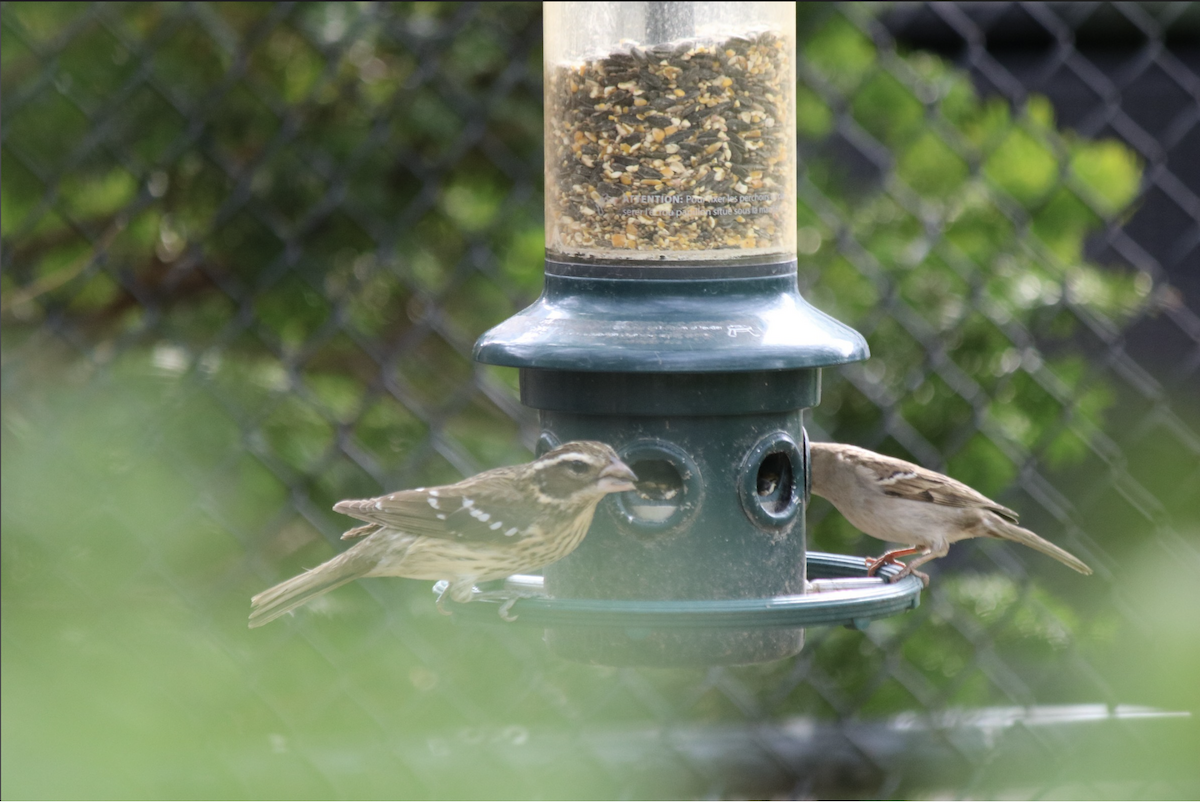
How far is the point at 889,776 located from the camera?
5.12 m

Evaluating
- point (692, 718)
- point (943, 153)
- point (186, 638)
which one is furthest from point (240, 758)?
point (943, 153)

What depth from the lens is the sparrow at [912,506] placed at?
13.2ft

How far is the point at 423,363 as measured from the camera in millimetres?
4988

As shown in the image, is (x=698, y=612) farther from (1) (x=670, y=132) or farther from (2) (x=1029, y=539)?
(2) (x=1029, y=539)

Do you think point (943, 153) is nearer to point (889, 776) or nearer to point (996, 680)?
point (996, 680)

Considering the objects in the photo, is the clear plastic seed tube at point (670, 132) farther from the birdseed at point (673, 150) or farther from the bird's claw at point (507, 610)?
the bird's claw at point (507, 610)

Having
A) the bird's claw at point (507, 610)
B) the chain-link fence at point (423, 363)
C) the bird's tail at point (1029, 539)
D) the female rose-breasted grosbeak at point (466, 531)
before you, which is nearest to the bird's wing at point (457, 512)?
the female rose-breasted grosbeak at point (466, 531)

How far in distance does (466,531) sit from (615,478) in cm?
43

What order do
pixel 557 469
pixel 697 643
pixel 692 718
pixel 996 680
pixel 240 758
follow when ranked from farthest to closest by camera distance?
pixel 692 718
pixel 996 680
pixel 240 758
pixel 697 643
pixel 557 469

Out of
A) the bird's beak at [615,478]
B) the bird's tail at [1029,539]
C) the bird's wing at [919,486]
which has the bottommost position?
the bird's tail at [1029,539]

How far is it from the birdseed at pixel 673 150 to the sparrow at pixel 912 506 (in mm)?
836

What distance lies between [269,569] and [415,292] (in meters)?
0.97

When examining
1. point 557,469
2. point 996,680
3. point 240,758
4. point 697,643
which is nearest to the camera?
point 557,469

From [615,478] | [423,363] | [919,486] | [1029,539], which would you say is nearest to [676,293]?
[615,478]
